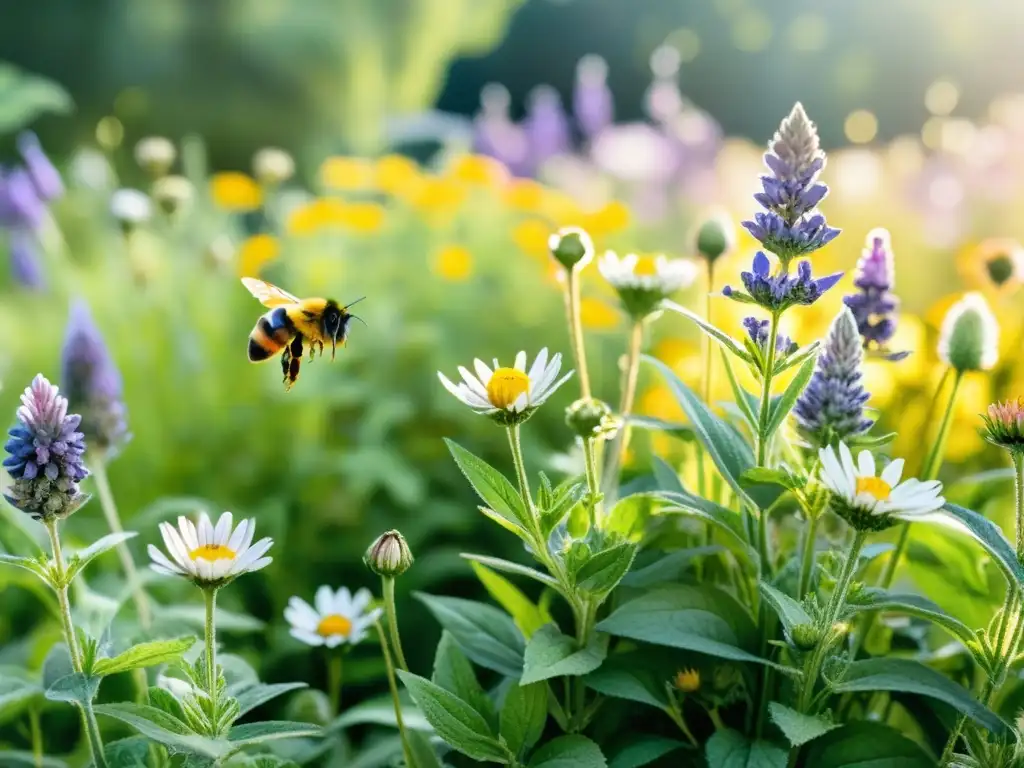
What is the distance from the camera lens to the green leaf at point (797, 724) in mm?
858

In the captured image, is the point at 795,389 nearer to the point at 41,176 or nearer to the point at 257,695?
the point at 257,695

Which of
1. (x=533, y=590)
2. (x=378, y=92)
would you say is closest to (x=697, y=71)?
(x=378, y=92)

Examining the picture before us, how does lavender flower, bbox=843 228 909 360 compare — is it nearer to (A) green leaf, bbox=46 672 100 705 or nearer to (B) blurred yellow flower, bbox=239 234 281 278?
(A) green leaf, bbox=46 672 100 705

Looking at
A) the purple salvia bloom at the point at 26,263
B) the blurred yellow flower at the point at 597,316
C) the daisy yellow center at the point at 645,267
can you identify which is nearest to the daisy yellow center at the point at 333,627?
the daisy yellow center at the point at 645,267

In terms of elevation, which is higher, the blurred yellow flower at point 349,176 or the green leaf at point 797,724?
the blurred yellow flower at point 349,176

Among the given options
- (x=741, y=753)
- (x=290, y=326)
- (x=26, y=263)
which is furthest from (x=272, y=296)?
(x=26, y=263)

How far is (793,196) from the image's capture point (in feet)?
2.96

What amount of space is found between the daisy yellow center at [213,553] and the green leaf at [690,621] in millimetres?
326

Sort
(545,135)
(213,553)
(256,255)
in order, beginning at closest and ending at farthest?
(213,553)
(256,255)
(545,135)

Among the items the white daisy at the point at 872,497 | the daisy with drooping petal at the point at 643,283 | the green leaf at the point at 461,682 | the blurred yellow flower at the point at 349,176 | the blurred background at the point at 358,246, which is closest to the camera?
the white daisy at the point at 872,497

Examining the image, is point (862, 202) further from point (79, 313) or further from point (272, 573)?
point (79, 313)

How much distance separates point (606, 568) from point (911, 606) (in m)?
0.25

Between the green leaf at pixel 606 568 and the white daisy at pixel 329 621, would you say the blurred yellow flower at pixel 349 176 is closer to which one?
the white daisy at pixel 329 621

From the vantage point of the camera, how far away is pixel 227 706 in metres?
0.94
